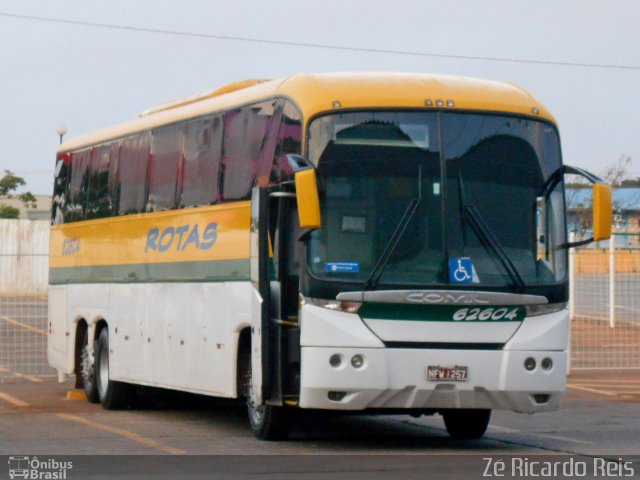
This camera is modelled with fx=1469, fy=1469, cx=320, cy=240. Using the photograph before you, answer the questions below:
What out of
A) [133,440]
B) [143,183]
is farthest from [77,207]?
[133,440]

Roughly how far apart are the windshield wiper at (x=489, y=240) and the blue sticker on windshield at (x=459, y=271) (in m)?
0.29

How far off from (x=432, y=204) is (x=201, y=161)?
11.7 ft

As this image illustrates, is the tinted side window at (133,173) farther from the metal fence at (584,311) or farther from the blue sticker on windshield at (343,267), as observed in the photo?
the metal fence at (584,311)

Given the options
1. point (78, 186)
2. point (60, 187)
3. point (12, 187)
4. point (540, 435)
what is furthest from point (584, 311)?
point (12, 187)

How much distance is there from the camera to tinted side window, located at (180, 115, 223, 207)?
50.8 feet

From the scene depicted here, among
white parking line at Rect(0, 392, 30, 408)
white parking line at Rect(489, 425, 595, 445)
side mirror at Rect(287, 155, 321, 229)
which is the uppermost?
side mirror at Rect(287, 155, 321, 229)

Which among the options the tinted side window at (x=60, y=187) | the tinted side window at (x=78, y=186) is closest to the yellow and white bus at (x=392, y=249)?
the tinted side window at (x=78, y=186)

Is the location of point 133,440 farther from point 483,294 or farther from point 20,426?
point 483,294

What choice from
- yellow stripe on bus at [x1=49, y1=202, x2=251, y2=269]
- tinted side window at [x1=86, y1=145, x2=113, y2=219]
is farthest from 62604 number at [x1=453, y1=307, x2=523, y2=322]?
tinted side window at [x1=86, y1=145, x2=113, y2=219]

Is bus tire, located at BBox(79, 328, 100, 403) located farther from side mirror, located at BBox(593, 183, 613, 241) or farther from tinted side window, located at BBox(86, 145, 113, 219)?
side mirror, located at BBox(593, 183, 613, 241)

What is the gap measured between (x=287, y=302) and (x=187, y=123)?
3722 millimetres

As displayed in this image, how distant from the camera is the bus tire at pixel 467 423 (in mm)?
14773

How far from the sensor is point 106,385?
62.4ft

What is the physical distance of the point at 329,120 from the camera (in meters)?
13.3
